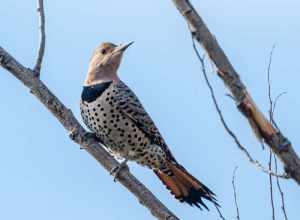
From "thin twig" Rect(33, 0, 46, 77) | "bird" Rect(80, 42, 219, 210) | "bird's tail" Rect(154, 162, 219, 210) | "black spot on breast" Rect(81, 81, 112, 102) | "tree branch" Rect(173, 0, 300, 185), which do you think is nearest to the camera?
"tree branch" Rect(173, 0, 300, 185)

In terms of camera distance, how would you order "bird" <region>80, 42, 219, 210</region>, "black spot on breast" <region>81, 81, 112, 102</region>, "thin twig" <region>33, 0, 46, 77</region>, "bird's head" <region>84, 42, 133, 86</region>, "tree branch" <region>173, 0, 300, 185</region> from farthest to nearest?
"bird's head" <region>84, 42, 133, 86</region> → "black spot on breast" <region>81, 81, 112, 102</region> → "bird" <region>80, 42, 219, 210</region> → "thin twig" <region>33, 0, 46, 77</region> → "tree branch" <region>173, 0, 300, 185</region>

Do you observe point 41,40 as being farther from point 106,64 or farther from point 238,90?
point 106,64

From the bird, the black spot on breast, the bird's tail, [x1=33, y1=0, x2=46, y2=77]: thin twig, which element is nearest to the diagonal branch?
[x1=33, y1=0, x2=46, y2=77]: thin twig

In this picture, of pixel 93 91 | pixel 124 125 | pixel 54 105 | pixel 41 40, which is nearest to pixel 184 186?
pixel 124 125

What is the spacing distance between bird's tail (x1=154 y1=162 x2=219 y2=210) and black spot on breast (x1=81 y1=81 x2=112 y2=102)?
2.71 ft

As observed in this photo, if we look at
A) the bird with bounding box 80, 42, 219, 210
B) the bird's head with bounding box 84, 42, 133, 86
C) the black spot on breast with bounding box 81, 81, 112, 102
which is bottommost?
the bird with bounding box 80, 42, 219, 210

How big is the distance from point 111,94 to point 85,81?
435 mm

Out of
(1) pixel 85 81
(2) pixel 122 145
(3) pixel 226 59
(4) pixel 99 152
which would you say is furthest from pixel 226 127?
(1) pixel 85 81

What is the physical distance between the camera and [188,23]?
2186 mm

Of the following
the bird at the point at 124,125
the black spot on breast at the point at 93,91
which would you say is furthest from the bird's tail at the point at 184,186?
the black spot on breast at the point at 93,91

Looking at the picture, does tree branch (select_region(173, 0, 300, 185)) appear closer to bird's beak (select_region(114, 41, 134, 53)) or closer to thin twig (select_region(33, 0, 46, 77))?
thin twig (select_region(33, 0, 46, 77))

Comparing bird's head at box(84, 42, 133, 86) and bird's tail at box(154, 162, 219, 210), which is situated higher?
bird's head at box(84, 42, 133, 86)

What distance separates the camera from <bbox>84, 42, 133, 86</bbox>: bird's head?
249 inches

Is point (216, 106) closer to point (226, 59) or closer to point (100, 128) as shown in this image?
point (226, 59)
